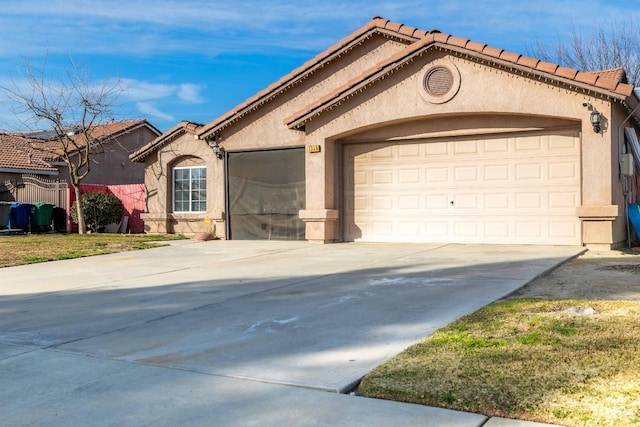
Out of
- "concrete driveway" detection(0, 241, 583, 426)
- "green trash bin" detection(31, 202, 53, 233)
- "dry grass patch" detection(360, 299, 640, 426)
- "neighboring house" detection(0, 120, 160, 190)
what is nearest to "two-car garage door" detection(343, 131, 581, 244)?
"concrete driveway" detection(0, 241, 583, 426)

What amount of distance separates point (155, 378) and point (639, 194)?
1543 cm

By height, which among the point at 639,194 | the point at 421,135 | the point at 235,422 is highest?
the point at 421,135

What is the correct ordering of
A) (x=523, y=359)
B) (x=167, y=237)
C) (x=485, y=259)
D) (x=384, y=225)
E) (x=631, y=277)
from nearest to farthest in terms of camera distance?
1. (x=523, y=359)
2. (x=631, y=277)
3. (x=485, y=259)
4. (x=384, y=225)
5. (x=167, y=237)

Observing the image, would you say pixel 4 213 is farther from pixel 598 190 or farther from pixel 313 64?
pixel 598 190

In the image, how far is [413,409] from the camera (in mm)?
3730

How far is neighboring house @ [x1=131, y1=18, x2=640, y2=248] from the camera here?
41.8 ft

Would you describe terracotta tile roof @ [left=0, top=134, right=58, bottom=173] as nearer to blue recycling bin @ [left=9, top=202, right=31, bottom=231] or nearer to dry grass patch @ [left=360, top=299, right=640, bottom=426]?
blue recycling bin @ [left=9, top=202, right=31, bottom=231]

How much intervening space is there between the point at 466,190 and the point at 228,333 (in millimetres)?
9588

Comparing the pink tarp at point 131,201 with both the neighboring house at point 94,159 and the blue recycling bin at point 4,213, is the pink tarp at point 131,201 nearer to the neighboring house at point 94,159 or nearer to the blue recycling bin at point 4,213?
the blue recycling bin at point 4,213

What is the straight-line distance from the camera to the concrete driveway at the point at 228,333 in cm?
384

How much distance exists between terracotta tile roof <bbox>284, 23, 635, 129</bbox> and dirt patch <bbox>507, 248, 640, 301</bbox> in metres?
3.46

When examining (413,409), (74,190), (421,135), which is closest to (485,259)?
(421,135)

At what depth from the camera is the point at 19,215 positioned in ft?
74.9

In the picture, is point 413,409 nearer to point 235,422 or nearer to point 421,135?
point 235,422
